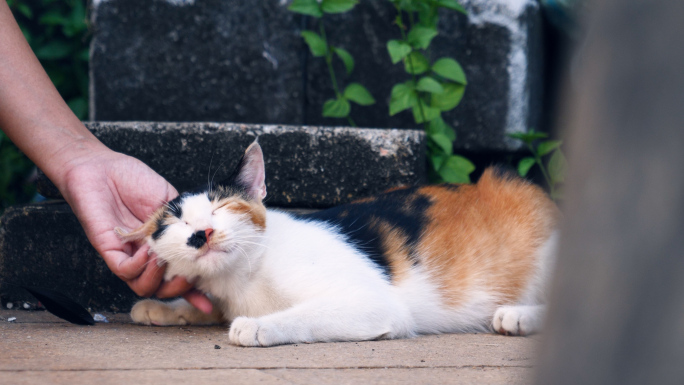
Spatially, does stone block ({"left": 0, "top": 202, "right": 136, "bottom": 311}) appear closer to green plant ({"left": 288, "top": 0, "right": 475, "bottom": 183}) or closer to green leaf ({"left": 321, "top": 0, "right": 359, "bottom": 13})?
green plant ({"left": 288, "top": 0, "right": 475, "bottom": 183})

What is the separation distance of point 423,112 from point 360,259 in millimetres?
1019

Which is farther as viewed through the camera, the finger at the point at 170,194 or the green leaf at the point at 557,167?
the green leaf at the point at 557,167

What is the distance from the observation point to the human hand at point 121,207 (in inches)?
70.5

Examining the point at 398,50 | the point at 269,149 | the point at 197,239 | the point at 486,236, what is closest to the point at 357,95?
the point at 398,50

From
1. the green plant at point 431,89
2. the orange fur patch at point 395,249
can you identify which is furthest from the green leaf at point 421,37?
the orange fur patch at point 395,249

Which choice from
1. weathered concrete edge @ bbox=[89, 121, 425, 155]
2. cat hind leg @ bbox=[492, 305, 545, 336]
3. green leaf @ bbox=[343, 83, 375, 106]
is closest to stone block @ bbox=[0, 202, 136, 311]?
weathered concrete edge @ bbox=[89, 121, 425, 155]

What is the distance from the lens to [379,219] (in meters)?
2.04

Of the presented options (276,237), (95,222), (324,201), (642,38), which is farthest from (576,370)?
(324,201)

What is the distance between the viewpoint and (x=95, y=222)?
1844 mm

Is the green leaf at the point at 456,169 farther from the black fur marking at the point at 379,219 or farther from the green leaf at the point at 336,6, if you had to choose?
the green leaf at the point at 336,6

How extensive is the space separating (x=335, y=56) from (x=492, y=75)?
840mm

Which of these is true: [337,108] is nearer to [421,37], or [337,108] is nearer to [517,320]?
[421,37]

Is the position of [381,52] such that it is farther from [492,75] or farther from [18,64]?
[18,64]

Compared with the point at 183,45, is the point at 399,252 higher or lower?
lower
